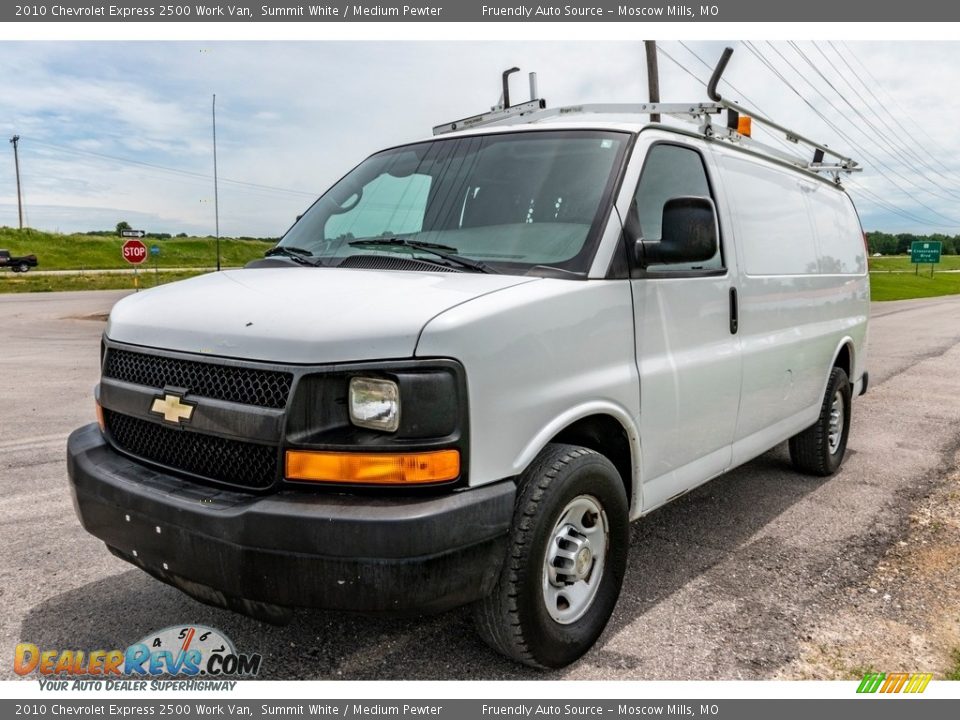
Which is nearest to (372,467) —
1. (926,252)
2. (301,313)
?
(301,313)

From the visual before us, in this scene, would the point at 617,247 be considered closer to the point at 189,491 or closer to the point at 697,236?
the point at 697,236

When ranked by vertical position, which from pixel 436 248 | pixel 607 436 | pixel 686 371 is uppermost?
pixel 436 248

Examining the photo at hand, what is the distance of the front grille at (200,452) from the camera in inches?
103

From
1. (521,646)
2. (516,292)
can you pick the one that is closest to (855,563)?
(521,646)

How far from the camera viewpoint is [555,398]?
2.90 meters

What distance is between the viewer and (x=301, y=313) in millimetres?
2656

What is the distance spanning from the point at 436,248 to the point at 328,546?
57.7 inches

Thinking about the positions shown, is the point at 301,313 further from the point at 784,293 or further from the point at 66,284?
the point at 66,284

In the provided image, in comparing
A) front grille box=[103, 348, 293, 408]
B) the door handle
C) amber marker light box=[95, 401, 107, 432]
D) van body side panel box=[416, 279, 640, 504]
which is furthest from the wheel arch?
amber marker light box=[95, 401, 107, 432]

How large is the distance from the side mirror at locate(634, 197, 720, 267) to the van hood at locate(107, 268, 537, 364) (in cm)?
68

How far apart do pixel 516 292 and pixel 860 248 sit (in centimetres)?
498

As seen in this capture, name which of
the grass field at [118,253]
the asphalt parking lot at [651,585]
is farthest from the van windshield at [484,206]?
the grass field at [118,253]

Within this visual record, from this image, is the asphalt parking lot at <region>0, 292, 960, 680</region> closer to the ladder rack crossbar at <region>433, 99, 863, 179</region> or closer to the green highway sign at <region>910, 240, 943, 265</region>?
the ladder rack crossbar at <region>433, 99, 863, 179</region>

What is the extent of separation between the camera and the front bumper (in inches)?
94.9
